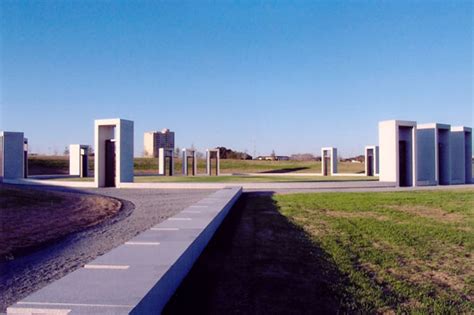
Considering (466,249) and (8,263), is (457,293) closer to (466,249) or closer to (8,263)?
(466,249)

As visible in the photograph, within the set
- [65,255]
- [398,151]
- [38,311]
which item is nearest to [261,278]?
[38,311]

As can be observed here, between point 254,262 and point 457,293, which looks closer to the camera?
point 457,293

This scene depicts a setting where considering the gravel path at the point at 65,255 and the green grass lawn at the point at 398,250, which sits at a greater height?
the green grass lawn at the point at 398,250

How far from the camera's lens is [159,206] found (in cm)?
1405

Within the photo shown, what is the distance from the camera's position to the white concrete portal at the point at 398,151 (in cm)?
2328

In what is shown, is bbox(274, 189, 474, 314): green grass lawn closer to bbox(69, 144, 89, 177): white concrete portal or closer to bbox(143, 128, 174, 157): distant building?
bbox(69, 144, 89, 177): white concrete portal

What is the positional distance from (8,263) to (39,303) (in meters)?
4.70

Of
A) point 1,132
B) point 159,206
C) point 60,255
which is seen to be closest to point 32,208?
point 159,206

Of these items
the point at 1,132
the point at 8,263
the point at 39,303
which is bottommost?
the point at 8,263

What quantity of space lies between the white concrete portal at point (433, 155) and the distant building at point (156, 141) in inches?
2451

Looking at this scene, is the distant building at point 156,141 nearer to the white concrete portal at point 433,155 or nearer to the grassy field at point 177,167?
the grassy field at point 177,167

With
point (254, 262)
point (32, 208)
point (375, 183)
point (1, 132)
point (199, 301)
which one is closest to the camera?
point (199, 301)

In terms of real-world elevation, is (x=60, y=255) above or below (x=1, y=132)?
below

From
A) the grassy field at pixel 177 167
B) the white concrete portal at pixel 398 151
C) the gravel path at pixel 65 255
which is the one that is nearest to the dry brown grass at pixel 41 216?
the gravel path at pixel 65 255
